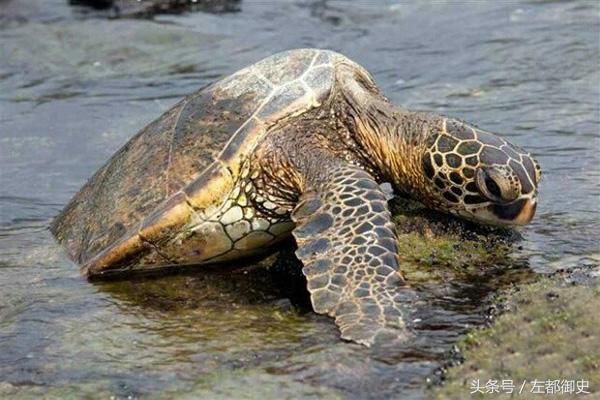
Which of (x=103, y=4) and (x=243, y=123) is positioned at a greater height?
(x=243, y=123)

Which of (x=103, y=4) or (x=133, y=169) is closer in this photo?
(x=133, y=169)

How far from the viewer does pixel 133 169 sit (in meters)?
6.74

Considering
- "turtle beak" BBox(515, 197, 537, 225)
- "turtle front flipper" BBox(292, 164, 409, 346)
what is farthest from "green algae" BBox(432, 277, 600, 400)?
"turtle beak" BBox(515, 197, 537, 225)

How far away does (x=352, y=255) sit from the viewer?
5320 mm

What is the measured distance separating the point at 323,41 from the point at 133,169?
688 centimetres

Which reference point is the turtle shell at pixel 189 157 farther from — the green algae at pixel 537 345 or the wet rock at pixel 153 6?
the wet rock at pixel 153 6

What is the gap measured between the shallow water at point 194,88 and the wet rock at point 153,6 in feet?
1.02

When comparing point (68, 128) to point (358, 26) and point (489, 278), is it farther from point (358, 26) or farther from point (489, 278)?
point (489, 278)

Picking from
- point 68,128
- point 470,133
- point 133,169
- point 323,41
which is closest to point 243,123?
point 133,169

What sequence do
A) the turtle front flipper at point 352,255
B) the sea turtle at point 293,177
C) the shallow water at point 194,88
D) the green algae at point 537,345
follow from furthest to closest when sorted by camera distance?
the sea turtle at point 293,177
the turtle front flipper at point 352,255
the shallow water at point 194,88
the green algae at point 537,345

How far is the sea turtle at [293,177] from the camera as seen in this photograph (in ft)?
18.4

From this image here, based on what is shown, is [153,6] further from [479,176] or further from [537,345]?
[537,345]

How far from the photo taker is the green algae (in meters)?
4.27

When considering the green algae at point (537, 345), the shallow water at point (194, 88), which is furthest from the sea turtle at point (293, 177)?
the green algae at point (537, 345)
